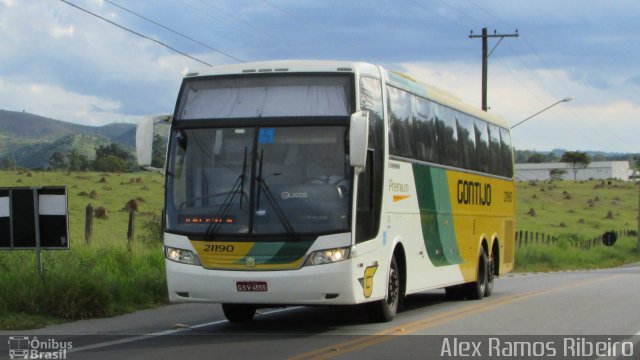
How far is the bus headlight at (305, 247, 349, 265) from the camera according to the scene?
1246cm

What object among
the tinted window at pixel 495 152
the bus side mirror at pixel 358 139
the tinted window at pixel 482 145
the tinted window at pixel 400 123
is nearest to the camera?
the bus side mirror at pixel 358 139

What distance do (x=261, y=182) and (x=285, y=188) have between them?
1.02 feet

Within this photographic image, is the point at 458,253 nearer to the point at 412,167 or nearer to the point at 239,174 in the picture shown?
the point at 412,167

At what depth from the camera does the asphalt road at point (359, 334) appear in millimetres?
11087

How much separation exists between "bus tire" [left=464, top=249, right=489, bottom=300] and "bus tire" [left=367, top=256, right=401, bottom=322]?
5.26m

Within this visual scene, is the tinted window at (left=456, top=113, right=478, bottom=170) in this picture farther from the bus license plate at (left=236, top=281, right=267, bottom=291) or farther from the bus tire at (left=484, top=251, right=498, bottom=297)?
the bus license plate at (left=236, top=281, right=267, bottom=291)

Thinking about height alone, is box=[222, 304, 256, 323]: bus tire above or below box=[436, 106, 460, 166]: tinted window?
below

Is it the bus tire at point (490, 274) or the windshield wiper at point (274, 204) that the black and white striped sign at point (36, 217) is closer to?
the windshield wiper at point (274, 204)

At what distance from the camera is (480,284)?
66.1 feet

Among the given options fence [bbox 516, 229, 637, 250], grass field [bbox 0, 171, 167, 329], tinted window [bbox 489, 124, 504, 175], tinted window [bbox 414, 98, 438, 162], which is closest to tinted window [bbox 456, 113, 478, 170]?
tinted window [bbox 489, 124, 504, 175]

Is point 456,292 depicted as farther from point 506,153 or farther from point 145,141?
point 145,141

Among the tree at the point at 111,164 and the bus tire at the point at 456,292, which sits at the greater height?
the tree at the point at 111,164

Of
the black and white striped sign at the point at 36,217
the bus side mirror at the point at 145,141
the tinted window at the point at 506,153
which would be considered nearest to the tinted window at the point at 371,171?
the bus side mirror at the point at 145,141

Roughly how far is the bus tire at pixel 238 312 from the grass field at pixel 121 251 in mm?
1976
